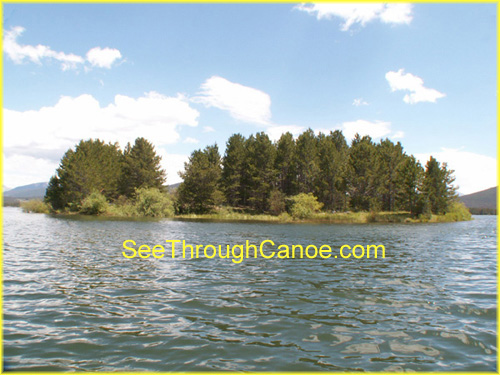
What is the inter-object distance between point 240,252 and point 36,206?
9967 cm

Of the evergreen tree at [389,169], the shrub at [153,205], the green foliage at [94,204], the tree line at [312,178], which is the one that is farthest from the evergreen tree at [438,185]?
the green foliage at [94,204]

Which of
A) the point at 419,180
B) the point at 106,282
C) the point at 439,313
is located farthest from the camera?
the point at 419,180

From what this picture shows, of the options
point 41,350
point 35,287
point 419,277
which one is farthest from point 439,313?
point 35,287

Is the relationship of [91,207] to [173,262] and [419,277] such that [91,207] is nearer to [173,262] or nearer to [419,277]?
[173,262]

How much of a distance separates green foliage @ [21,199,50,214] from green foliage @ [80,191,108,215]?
23634mm

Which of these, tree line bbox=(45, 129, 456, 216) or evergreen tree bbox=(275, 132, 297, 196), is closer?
tree line bbox=(45, 129, 456, 216)

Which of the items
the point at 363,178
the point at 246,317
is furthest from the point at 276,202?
the point at 246,317

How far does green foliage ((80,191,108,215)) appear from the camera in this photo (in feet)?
259

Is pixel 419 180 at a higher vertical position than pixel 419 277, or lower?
higher

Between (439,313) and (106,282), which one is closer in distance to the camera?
(439,313)

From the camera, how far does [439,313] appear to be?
9.50m

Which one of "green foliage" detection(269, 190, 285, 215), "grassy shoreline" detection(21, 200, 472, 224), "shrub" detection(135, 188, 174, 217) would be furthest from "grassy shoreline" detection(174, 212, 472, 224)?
"shrub" detection(135, 188, 174, 217)

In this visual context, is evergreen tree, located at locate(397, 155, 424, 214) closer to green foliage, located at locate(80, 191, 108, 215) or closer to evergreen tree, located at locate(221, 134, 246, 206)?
evergreen tree, located at locate(221, 134, 246, 206)

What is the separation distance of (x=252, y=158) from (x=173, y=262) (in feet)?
252
